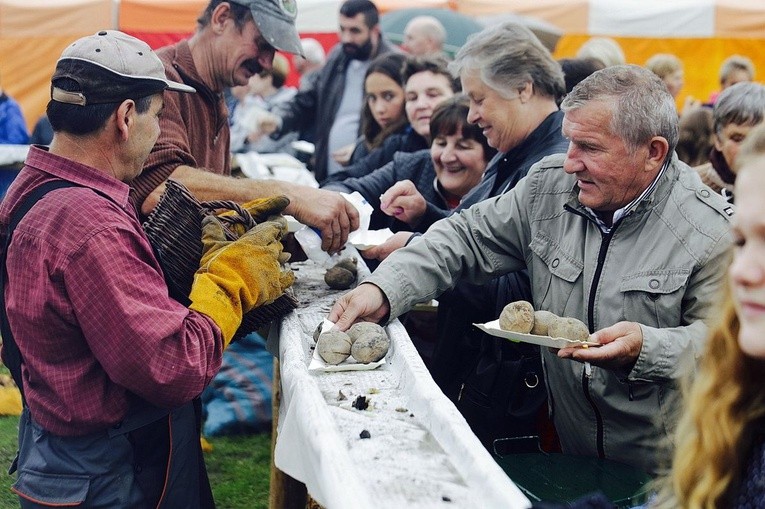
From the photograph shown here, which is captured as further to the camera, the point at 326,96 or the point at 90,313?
the point at 326,96

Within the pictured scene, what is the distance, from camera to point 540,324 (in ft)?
8.40

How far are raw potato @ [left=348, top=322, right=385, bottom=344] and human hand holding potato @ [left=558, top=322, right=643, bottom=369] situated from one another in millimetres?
594

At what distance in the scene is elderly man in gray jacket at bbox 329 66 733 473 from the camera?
249cm

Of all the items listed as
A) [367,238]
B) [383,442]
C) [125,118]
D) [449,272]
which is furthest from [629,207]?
[125,118]

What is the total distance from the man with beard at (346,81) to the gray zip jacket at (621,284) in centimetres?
380

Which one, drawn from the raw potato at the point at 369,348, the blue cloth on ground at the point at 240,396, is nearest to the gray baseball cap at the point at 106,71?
the raw potato at the point at 369,348

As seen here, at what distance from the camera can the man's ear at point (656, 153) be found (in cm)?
264

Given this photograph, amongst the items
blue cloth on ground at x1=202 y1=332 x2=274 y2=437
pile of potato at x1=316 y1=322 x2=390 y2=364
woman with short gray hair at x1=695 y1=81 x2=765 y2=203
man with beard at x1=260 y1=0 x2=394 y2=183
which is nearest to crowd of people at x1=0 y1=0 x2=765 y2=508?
pile of potato at x1=316 y1=322 x2=390 y2=364

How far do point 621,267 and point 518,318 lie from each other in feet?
1.19

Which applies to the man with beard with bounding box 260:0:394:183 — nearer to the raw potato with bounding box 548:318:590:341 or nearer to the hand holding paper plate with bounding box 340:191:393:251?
the hand holding paper plate with bounding box 340:191:393:251

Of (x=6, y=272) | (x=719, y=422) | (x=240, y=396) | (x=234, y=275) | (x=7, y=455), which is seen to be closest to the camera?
(x=719, y=422)

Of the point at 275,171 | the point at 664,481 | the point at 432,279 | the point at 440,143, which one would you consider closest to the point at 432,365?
the point at 432,279

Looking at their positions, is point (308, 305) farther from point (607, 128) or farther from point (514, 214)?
point (607, 128)

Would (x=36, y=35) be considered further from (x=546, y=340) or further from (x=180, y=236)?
(x=546, y=340)
